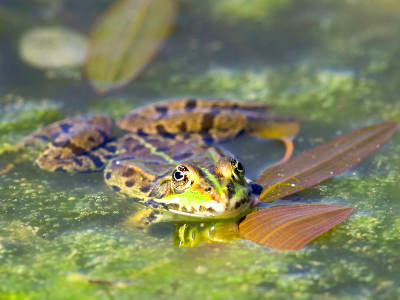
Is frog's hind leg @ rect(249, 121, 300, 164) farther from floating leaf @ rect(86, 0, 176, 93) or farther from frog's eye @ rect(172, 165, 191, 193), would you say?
floating leaf @ rect(86, 0, 176, 93)

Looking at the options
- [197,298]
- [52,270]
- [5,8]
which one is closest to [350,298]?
[197,298]

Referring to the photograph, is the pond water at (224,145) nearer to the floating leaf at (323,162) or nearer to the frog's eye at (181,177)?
the floating leaf at (323,162)

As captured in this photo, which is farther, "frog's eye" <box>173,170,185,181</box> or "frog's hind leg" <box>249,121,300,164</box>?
"frog's hind leg" <box>249,121,300,164</box>

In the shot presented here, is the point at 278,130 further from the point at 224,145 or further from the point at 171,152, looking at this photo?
the point at 171,152

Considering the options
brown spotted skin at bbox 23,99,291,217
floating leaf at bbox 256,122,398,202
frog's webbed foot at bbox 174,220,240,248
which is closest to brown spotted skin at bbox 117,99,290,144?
brown spotted skin at bbox 23,99,291,217

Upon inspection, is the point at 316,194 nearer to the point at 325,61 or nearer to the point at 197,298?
the point at 197,298

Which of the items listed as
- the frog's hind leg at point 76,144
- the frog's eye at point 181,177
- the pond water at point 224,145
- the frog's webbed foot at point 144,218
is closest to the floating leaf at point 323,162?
the pond water at point 224,145
